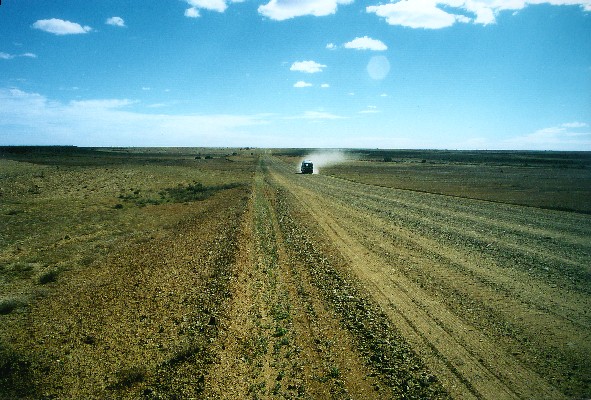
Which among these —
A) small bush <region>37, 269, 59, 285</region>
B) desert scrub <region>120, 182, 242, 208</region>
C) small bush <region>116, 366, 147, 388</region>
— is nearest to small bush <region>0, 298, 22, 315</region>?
small bush <region>37, 269, 59, 285</region>

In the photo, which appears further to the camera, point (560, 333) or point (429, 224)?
point (429, 224)

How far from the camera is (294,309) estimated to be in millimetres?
8281

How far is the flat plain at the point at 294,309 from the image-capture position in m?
5.87

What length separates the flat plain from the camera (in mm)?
5867

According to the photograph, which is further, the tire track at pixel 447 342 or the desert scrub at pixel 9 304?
the desert scrub at pixel 9 304

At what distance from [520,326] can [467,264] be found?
4.15 metres

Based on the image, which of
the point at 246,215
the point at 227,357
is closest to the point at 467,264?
the point at 227,357

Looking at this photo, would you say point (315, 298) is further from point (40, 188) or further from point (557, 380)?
point (40, 188)

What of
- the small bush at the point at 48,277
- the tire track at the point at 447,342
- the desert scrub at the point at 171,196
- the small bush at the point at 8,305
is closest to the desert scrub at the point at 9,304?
the small bush at the point at 8,305

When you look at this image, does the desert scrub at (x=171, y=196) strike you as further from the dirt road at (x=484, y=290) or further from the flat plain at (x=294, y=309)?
the dirt road at (x=484, y=290)

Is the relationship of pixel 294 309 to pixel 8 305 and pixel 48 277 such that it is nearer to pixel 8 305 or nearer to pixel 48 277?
pixel 8 305

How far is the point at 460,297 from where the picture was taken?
29.8 ft

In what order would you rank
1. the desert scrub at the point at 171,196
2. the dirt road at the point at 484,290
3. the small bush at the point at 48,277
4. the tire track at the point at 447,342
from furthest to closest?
the desert scrub at the point at 171,196, the small bush at the point at 48,277, the dirt road at the point at 484,290, the tire track at the point at 447,342

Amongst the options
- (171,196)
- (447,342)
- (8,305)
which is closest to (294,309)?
(447,342)
